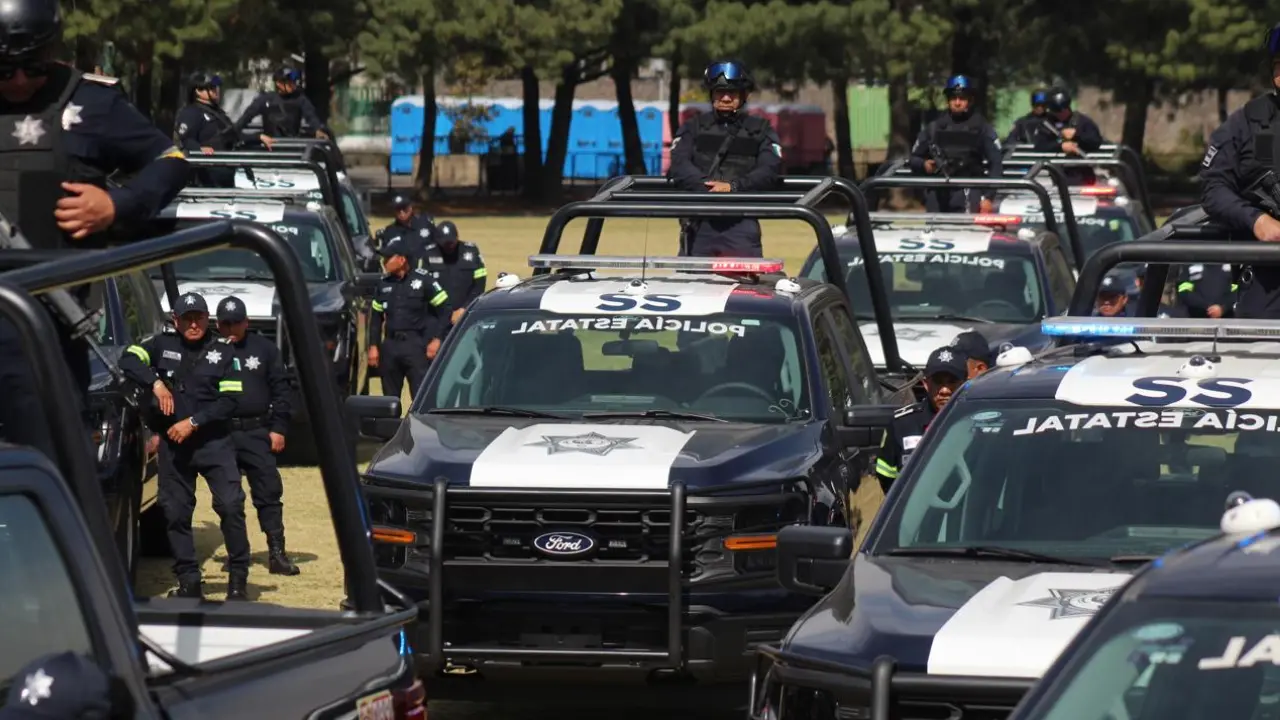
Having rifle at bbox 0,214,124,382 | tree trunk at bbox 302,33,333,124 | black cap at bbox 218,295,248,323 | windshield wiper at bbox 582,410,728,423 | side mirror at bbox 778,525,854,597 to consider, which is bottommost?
tree trunk at bbox 302,33,333,124

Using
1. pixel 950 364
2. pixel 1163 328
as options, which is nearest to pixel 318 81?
pixel 950 364

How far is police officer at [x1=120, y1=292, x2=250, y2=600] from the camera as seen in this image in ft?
40.1

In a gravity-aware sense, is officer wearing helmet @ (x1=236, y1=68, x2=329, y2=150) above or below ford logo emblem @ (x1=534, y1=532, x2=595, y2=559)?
below

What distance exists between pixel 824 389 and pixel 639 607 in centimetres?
163

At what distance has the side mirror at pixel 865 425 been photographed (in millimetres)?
9562

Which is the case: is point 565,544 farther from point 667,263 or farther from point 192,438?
point 192,438

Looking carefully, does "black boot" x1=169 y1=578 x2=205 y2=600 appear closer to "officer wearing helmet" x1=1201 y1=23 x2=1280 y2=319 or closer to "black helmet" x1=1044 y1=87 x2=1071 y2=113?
"officer wearing helmet" x1=1201 y1=23 x2=1280 y2=319

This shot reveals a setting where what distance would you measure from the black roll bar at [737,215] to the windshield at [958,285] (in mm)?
2491

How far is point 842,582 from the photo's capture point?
6703mm

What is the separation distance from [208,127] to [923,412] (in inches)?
576

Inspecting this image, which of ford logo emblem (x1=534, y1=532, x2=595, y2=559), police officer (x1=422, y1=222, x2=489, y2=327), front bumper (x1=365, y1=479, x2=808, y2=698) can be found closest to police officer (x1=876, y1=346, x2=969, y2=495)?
front bumper (x1=365, y1=479, x2=808, y2=698)

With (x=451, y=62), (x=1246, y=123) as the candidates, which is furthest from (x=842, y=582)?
(x=451, y=62)

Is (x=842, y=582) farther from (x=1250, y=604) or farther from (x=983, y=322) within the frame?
(x=983, y=322)

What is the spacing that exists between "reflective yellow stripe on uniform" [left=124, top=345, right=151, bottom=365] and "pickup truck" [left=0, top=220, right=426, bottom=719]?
704 cm
